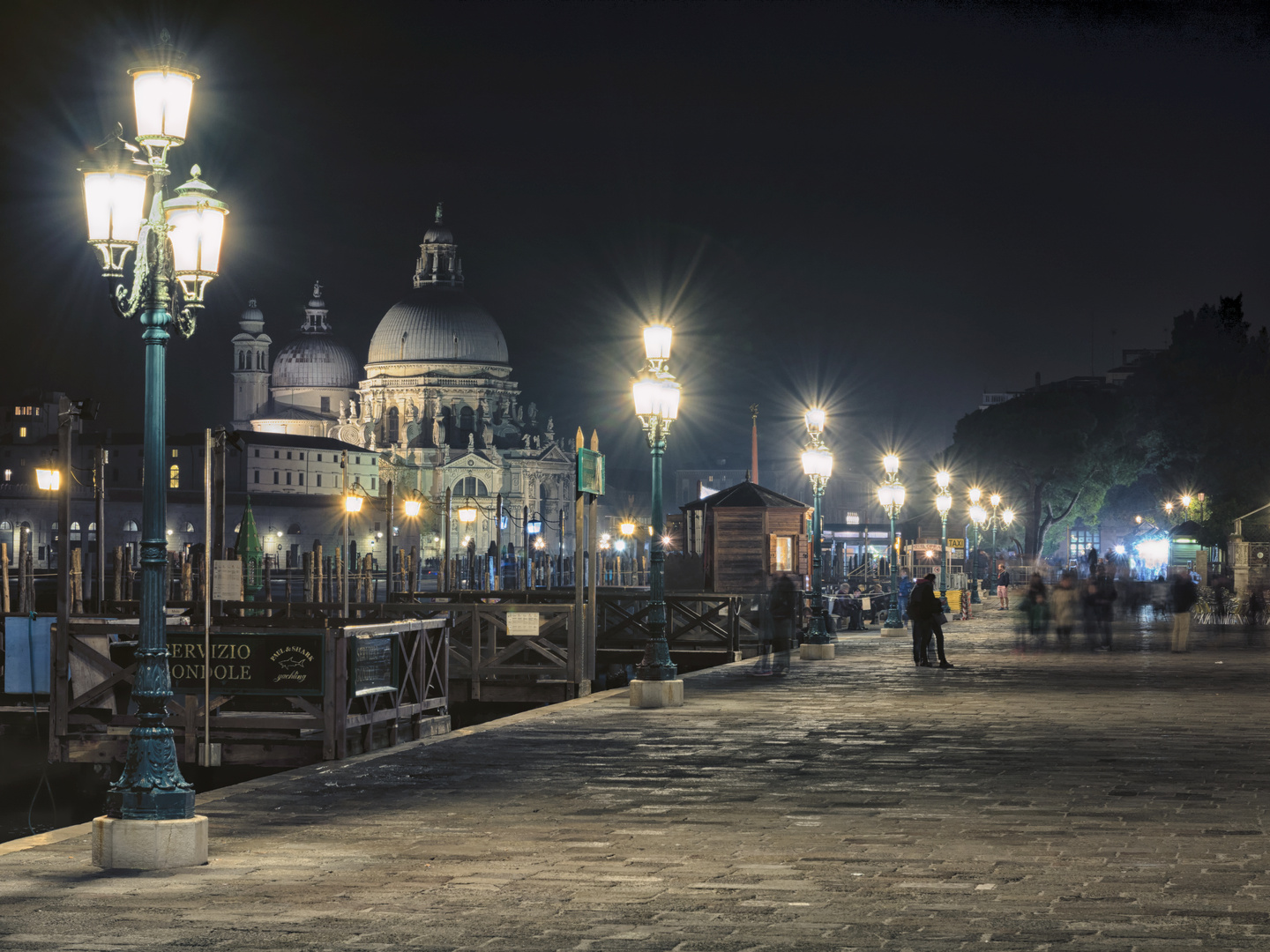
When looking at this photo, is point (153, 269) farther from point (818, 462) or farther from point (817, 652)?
point (818, 462)

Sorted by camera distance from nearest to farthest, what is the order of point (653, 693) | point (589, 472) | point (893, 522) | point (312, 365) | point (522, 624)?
point (653, 693)
point (589, 472)
point (522, 624)
point (893, 522)
point (312, 365)

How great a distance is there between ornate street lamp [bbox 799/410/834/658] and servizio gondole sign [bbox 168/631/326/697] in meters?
14.0

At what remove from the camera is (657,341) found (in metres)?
21.0

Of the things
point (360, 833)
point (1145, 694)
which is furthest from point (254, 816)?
point (1145, 694)

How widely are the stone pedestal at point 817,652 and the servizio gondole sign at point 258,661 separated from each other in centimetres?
1388

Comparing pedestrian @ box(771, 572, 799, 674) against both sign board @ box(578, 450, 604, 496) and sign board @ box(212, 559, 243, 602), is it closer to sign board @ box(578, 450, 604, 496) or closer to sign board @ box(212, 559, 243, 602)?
sign board @ box(578, 450, 604, 496)

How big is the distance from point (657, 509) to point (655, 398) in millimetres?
1529

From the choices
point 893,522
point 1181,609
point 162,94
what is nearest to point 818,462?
point 1181,609

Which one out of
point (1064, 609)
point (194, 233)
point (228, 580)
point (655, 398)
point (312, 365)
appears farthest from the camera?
point (312, 365)

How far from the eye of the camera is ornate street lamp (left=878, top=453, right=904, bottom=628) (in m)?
38.2

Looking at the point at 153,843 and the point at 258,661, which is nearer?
the point at 153,843

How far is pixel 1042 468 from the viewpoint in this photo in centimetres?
9050

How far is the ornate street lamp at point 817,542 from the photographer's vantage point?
2861 centimetres

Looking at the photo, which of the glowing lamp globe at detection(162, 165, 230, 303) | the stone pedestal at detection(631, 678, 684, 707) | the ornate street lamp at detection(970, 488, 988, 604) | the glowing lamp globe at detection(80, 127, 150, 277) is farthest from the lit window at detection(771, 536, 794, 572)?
the glowing lamp globe at detection(80, 127, 150, 277)
